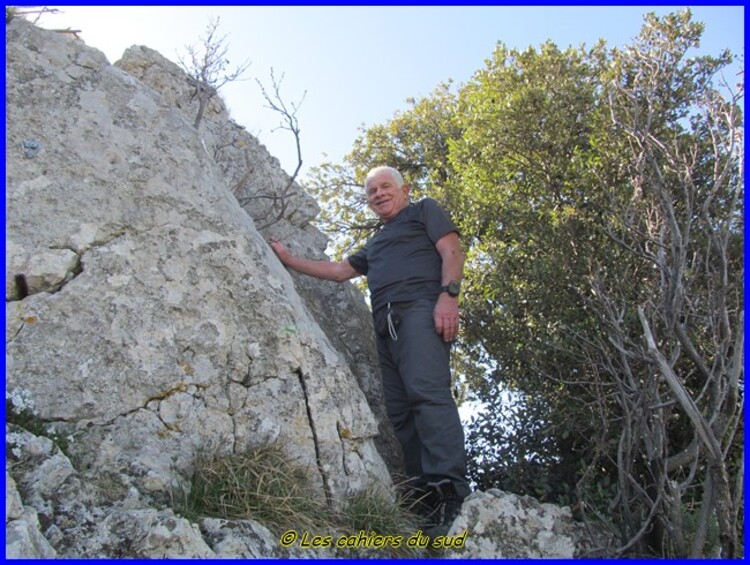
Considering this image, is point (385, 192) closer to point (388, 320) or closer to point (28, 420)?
point (388, 320)

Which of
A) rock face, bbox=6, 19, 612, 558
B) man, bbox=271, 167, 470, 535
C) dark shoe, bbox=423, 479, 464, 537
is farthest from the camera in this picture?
man, bbox=271, 167, 470, 535

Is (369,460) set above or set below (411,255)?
below

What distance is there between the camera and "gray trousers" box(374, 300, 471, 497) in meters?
5.57

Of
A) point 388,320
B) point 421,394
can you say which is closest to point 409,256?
point 388,320

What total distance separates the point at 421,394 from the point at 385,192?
1.88m

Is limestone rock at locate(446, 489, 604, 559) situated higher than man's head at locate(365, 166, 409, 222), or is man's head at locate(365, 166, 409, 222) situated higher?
man's head at locate(365, 166, 409, 222)

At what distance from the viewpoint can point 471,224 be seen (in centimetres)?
762

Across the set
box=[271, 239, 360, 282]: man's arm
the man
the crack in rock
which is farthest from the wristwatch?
the crack in rock

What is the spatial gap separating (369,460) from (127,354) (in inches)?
69.2

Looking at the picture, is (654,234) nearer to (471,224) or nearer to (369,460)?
(471,224)

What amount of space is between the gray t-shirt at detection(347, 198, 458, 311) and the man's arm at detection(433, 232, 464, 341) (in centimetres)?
8

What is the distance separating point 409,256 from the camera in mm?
6324

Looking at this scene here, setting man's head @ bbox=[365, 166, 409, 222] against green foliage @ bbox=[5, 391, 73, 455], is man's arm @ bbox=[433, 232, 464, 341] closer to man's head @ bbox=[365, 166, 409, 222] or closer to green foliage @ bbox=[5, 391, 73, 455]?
man's head @ bbox=[365, 166, 409, 222]

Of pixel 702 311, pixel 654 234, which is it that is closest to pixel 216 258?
pixel 654 234
